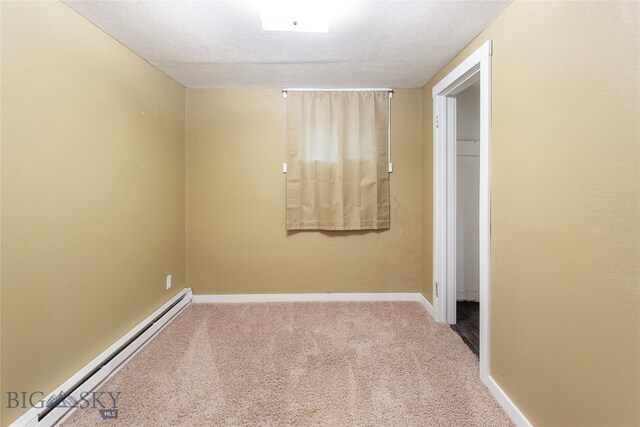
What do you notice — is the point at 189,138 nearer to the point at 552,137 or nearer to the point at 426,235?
the point at 426,235

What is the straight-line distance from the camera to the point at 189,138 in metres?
3.09

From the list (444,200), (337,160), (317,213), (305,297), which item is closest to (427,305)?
(444,200)

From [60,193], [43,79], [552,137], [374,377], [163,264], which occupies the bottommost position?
[374,377]

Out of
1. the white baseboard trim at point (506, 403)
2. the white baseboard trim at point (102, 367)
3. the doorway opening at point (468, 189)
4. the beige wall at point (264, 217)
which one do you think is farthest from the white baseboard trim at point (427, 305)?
the white baseboard trim at point (102, 367)

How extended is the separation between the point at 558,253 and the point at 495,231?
Answer: 0.47 metres

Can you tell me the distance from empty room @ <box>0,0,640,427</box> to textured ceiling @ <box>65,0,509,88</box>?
0.07 ft

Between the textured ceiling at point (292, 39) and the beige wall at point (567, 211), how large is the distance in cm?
38

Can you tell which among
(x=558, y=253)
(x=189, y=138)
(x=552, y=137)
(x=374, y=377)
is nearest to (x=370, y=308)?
(x=374, y=377)

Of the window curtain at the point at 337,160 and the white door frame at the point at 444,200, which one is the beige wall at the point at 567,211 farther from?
the window curtain at the point at 337,160

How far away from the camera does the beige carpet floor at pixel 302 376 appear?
61.4 inches

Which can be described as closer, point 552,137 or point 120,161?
point 552,137

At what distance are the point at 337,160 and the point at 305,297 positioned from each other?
151cm

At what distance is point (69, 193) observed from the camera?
1648mm

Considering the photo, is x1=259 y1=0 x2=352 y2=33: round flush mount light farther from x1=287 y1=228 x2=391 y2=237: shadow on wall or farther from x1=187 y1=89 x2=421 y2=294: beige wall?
x1=287 y1=228 x2=391 y2=237: shadow on wall
